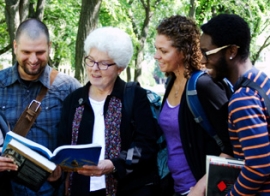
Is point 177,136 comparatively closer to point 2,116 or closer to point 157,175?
point 157,175

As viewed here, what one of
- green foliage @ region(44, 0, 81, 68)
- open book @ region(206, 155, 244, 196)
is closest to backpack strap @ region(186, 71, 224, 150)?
open book @ region(206, 155, 244, 196)

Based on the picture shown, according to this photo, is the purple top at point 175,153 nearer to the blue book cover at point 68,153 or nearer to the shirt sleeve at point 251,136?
the blue book cover at point 68,153

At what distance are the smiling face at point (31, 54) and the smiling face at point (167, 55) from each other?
996 mm

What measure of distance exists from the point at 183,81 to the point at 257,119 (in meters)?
1.12

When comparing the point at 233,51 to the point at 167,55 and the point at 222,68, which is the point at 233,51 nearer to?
the point at 222,68

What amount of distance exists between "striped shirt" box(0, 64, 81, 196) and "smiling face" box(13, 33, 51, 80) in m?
0.11

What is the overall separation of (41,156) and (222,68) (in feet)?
4.23

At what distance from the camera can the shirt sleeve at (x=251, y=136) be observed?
2340 mm

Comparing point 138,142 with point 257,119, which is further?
point 138,142

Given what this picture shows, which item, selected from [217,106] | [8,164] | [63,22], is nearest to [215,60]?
[217,106]

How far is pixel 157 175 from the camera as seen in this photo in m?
3.49

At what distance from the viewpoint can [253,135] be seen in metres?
2.35

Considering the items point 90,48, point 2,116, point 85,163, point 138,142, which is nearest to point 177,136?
point 138,142

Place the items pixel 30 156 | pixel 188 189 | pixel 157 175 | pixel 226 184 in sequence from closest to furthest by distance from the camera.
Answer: pixel 226 184 < pixel 30 156 < pixel 188 189 < pixel 157 175
